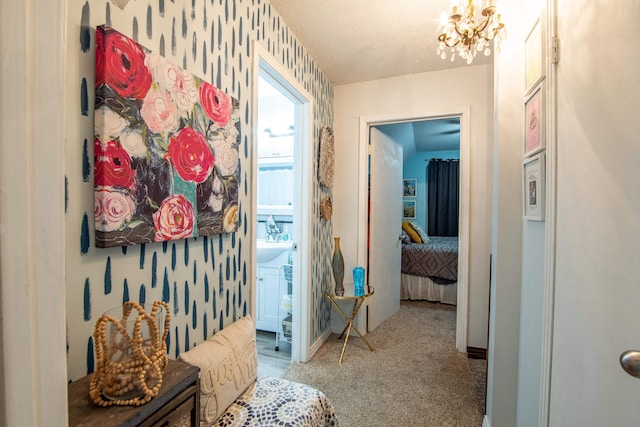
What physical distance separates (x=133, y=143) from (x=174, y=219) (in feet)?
1.02

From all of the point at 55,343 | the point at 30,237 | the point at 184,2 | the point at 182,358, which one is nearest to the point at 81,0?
the point at 184,2

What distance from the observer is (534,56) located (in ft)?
4.16

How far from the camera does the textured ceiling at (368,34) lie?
1.88 m

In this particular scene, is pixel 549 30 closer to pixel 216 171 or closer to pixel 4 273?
pixel 216 171

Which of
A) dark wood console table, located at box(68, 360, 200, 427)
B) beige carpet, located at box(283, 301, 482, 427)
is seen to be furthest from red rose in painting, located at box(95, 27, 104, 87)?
beige carpet, located at box(283, 301, 482, 427)

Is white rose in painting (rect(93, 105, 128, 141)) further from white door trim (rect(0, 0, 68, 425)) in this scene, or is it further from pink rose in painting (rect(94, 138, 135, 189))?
white door trim (rect(0, 0, 68, 425))

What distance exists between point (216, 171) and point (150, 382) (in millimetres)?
866

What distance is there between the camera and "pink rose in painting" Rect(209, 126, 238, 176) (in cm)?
136

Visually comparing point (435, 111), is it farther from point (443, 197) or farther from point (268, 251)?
point (443, 197)

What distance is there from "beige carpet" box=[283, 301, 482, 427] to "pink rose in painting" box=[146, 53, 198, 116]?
75.8 inches

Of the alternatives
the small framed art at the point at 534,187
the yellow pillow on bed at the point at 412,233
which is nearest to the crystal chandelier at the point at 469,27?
the small framed art at the point at 534,187

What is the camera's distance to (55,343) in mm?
407

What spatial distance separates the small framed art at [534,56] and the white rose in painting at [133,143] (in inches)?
60.6

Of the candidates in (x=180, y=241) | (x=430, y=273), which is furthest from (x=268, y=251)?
(x=430, y=273)
